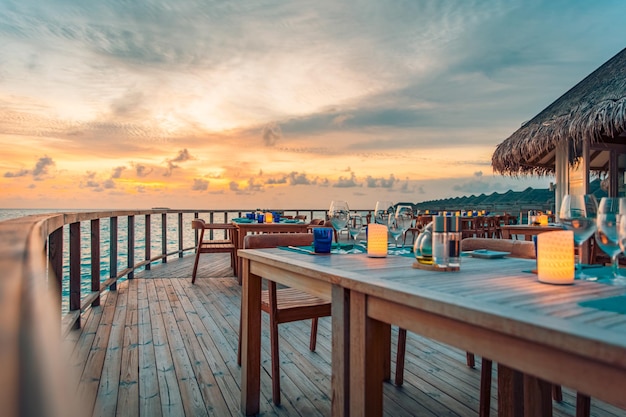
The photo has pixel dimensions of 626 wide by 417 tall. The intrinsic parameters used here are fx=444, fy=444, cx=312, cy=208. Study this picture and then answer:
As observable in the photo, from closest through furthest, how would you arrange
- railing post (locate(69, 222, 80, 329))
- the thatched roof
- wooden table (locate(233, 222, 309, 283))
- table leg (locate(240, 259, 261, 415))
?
table leg (locate(240, 259, 261, 415))
railing post (locate(69, 222, 80, 329))
wooden table (locate(233, 222, 309, 283))
the thatched roof

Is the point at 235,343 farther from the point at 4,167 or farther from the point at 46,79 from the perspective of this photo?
the point at 4,167

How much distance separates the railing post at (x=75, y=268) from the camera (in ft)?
11.3

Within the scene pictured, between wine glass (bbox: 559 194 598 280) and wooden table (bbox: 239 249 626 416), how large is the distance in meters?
0.18

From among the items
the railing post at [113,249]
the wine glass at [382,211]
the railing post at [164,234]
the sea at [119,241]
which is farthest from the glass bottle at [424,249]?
the railing post at [164,234]

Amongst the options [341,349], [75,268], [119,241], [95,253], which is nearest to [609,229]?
[341,349]

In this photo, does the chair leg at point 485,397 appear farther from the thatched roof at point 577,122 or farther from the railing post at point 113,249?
the thatched roof at point 577,122

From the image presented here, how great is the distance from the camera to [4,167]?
1184 centimetres

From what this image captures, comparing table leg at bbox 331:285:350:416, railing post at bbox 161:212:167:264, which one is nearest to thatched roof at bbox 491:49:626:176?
railing post at bbox 161:212:167:264

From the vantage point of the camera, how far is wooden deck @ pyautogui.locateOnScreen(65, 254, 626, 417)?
214cm

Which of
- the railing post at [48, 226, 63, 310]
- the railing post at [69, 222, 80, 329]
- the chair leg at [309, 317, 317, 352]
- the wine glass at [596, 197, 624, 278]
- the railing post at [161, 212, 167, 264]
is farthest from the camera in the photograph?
the railing post at [161, 212, 167, 264]

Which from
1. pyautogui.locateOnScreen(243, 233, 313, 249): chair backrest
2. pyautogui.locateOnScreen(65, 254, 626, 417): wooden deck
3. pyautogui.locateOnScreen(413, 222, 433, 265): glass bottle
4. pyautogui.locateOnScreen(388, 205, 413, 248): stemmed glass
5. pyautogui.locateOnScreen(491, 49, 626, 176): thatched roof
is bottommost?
pyautogui.locateOnScreen(65, 254, 626, 417): wooden deck

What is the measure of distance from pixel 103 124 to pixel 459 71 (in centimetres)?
757

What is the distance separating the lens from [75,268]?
3508 mm

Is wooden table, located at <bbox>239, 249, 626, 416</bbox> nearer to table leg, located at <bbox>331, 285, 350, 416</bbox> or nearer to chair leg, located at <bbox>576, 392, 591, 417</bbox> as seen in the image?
table leg, located at <bbox>331, 285, 350, 416</bbox>
